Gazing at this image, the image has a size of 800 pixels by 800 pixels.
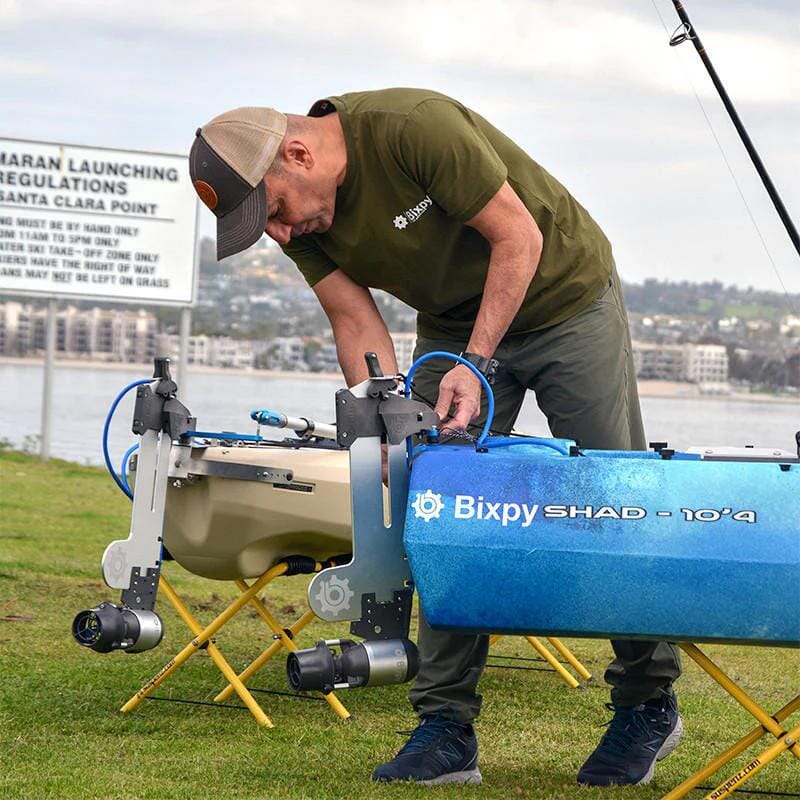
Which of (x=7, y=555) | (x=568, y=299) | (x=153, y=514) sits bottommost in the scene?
(x=7, y=555)

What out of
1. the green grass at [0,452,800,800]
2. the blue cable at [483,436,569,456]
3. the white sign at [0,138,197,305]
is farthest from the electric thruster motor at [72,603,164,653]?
the white sign at [0,138,197,305]

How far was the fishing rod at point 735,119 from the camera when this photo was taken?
4.53 meters

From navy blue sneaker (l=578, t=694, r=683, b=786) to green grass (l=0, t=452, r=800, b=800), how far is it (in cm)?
7

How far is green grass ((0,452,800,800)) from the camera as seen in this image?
363 cm

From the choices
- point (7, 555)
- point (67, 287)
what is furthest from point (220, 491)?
point (67, 287)

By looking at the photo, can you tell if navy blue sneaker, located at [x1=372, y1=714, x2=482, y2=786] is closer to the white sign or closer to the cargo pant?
the cargo pant

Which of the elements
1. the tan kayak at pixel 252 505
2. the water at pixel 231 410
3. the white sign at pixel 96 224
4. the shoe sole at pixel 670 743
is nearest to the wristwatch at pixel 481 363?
the tan kayak at pixel 252 505

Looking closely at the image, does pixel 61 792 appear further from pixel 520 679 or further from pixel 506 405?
pixel 520 679

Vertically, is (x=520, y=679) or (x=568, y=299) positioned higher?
(x=568, y=299)

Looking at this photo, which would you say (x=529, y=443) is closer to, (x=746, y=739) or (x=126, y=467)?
(x=746, y=739)

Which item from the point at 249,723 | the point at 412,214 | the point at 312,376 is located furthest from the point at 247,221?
the point at 312,376

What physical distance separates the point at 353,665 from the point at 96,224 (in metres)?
11.1

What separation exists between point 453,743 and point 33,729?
3.99ft

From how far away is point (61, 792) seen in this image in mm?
3475
